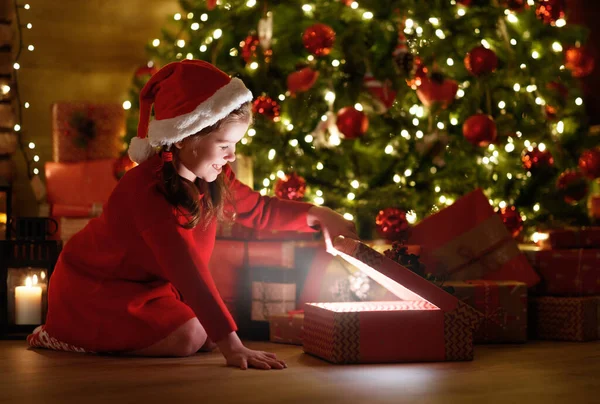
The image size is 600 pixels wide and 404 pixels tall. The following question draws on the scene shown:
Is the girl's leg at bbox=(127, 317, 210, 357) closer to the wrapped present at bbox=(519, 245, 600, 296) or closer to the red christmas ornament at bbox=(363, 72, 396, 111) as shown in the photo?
the wrapped present at bbox=(519, 245, 600, 296)

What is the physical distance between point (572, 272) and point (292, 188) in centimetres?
94

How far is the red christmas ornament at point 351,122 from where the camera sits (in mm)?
2723

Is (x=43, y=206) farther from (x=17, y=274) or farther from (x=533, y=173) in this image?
(x=533, y=173)

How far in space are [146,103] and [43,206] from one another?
151 centimetres

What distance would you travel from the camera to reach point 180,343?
2010mm

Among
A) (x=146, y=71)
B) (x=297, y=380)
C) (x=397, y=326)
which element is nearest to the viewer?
(x=297, y=380)

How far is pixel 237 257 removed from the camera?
8.30ft

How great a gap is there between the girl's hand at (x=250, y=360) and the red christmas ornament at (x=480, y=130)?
50.0 inches

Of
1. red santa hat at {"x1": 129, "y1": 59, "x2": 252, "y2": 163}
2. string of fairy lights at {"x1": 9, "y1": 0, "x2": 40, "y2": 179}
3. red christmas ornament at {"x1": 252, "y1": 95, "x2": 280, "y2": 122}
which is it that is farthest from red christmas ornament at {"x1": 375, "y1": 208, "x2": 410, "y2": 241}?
string of fairy lights at {"x1": 9, "y1": 0, "x2": 40, "y2": 179}

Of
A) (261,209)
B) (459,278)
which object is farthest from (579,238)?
(261,209)

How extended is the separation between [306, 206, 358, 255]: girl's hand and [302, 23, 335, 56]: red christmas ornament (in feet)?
2.66

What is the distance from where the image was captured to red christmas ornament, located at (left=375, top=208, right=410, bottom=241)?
2582mm

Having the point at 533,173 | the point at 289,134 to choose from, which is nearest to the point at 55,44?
the point at 289,134

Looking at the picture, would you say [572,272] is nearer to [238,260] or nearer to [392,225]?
[392,225]
